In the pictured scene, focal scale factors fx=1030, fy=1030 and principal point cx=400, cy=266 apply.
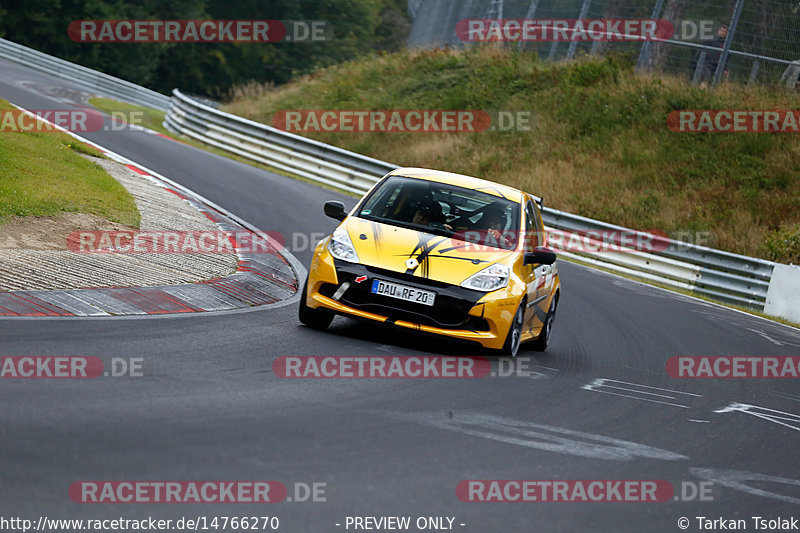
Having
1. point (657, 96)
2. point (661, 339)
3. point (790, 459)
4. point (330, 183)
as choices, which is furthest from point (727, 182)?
point (790, 459)

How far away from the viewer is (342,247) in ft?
30.5

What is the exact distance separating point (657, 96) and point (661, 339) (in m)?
18.4

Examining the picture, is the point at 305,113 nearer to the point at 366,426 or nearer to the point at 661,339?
the point at 661,339

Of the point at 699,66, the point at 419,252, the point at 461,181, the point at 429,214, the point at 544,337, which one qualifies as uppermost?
the point at 699,66

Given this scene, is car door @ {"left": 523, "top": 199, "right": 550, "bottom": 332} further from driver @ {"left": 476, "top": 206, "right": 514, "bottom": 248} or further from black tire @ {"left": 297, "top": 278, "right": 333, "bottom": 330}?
black tire @ {"left": 297, "top": 278, "right": 333, "bottom": 330}

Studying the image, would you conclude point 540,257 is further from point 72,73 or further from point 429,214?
point 72,73

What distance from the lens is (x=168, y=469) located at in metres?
4.96

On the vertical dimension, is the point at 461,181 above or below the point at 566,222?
above

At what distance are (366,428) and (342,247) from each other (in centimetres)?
328

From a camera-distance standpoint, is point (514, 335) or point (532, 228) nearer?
point (514, 335)

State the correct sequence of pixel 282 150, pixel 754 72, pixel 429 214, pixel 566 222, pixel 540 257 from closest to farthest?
pixel 540 257
pixel 429 214
pixel 566 222
pixel 282 150
pixel 754 72

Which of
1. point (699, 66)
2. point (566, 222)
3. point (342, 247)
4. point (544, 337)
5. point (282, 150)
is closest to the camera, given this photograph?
point (342, 247)

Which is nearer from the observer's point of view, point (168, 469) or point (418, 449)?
point (168, 469)

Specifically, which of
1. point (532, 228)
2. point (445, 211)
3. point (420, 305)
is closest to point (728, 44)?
point (532, 228)
